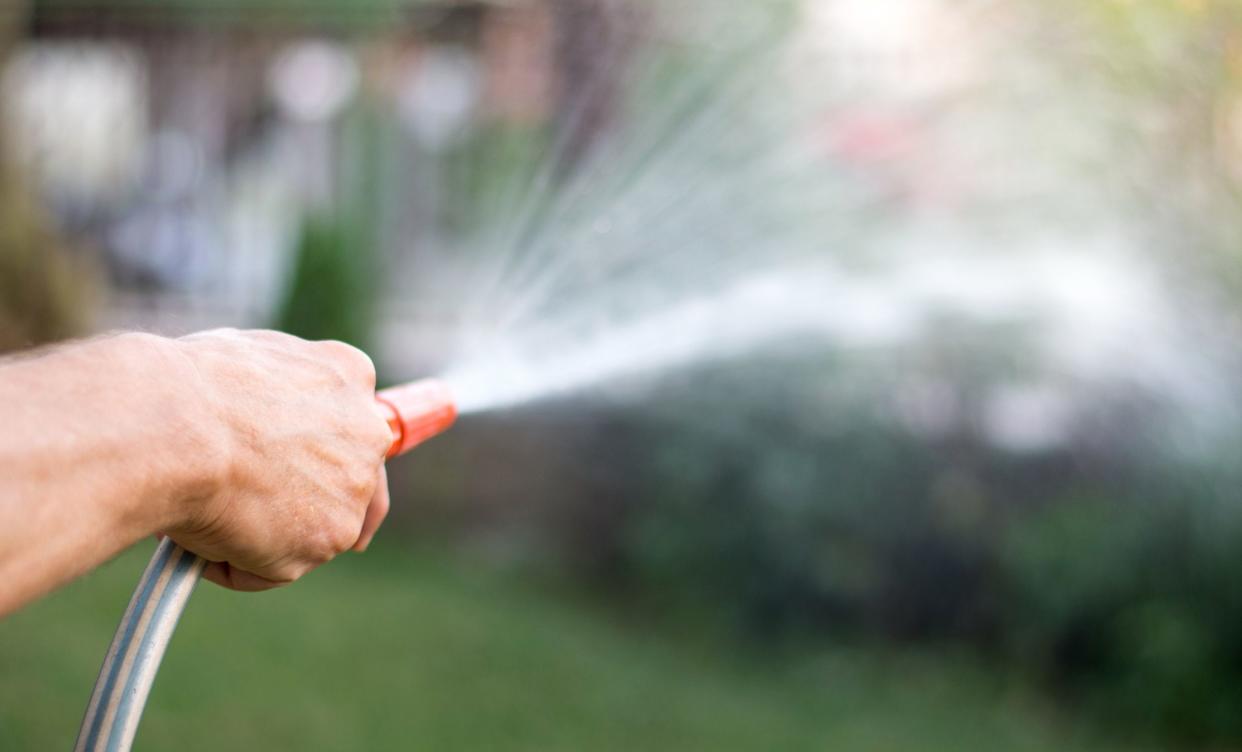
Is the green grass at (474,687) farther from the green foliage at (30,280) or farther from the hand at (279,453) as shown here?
the hand at (279,453)

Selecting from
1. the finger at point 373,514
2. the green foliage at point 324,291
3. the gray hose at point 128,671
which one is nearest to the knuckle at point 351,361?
the finger at point 373,514

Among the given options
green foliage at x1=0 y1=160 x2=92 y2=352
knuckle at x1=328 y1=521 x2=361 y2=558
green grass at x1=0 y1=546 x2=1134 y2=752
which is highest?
green foliage at x1=0 y1=160 x2=92 y2=352

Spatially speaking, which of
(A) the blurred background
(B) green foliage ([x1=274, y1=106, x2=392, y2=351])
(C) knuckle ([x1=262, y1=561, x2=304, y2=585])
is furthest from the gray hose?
(B) green foliage ([x1=274, y1=106, x2=392, y2=351])

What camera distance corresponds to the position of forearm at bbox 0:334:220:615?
97 centimetres

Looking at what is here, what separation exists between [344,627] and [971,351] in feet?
8.24

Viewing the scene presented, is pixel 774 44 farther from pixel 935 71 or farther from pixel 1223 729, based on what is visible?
pixel 1223 729

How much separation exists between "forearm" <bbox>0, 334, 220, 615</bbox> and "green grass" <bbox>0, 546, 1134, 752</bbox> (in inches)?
119

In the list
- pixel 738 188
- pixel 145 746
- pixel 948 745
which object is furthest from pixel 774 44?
pixel 145 746

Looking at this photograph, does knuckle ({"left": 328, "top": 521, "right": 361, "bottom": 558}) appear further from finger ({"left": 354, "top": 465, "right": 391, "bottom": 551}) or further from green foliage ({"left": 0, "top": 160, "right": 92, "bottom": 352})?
green foliage ({"left": 0, "top": 160, "right": 92, "bottom": 352})

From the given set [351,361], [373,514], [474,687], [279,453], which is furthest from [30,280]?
[279,453]

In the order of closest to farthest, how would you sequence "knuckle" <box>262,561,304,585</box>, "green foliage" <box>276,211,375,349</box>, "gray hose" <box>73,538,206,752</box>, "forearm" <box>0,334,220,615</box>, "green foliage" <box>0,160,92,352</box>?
"forearm" <box>0,334,220,615</box> < "gray hose" <box>73,538,206,752</box> < "knuckle" <box>262,561,304,585</box> < "green foliage" <box>0,160,92,352</box> < "green foliage" <box>276,211,375,349</box>

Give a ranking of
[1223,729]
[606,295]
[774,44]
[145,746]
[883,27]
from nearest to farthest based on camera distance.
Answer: [606,295]
[145,746]
[1223,729]
[883,27]
[774,44]

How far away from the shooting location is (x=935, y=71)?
445cm

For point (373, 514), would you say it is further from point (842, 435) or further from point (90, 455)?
point (842, 435)
